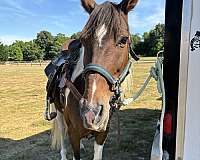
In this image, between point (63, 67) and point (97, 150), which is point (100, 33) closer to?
point (63, 67)

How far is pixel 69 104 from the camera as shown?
301 cm

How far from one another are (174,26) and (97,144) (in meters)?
2.04

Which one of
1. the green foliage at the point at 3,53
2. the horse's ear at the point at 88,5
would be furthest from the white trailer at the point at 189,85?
the green foliage at the point at 3,53

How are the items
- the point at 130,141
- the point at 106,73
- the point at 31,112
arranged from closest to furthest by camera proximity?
the point at 106,73 < the point at 130,141 < the point at 31,112

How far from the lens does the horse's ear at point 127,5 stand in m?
2.19

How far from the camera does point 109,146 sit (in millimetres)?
4902

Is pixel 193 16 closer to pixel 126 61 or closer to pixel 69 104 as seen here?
pixel 126 61

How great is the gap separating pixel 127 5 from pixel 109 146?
312 centimetres

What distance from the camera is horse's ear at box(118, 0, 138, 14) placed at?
2.19m

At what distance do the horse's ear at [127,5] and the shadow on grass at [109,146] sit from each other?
2.73 metres

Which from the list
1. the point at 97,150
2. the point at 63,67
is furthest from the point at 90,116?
the point at 63,67

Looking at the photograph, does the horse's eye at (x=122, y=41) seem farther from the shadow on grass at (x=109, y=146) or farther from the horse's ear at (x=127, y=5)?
the shadow on grass at (x=109, y=146)

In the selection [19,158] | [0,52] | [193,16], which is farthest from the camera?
[0,52]

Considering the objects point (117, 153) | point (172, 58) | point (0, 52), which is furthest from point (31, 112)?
point (0, 52)
